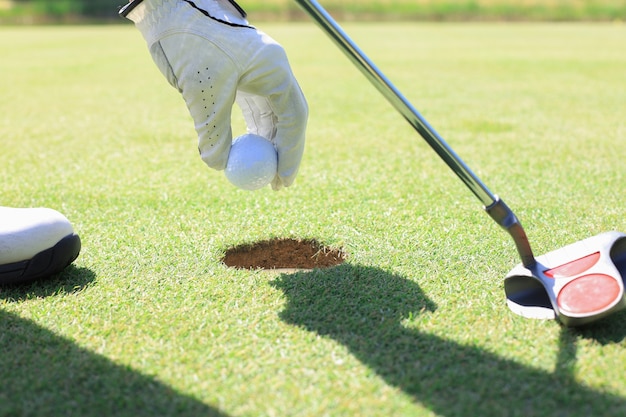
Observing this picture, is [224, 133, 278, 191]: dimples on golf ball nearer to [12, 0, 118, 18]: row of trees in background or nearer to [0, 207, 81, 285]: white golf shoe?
[0, 207, 81, 285]: white golf shoe

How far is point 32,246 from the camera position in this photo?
Answer: 2307 millimetres

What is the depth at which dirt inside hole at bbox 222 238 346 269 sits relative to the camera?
2611 mm

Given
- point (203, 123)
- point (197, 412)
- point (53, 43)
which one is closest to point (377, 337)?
point (197, 412)

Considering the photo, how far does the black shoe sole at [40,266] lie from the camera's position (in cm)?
229

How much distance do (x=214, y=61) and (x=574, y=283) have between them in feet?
4.36

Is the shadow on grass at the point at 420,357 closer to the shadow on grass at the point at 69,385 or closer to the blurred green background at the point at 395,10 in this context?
the shadow on grass at the point at 69,385

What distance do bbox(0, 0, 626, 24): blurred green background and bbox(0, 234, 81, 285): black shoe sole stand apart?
27436mm

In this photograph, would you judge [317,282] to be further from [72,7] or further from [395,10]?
[72,7]

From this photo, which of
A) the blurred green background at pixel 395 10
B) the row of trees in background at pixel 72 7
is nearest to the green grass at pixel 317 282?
the blurred green background at pixel 395 10

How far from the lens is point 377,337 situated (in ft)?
6.41

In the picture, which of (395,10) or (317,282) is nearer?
(317,282)

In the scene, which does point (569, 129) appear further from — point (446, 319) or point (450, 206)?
point (446, 319)

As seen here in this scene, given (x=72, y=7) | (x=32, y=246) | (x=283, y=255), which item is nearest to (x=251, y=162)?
(x=283, y=255)

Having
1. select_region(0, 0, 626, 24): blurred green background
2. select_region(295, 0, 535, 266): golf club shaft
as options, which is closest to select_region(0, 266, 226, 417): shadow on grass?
select_region(295, 0, 535, 266): golf club shaft
